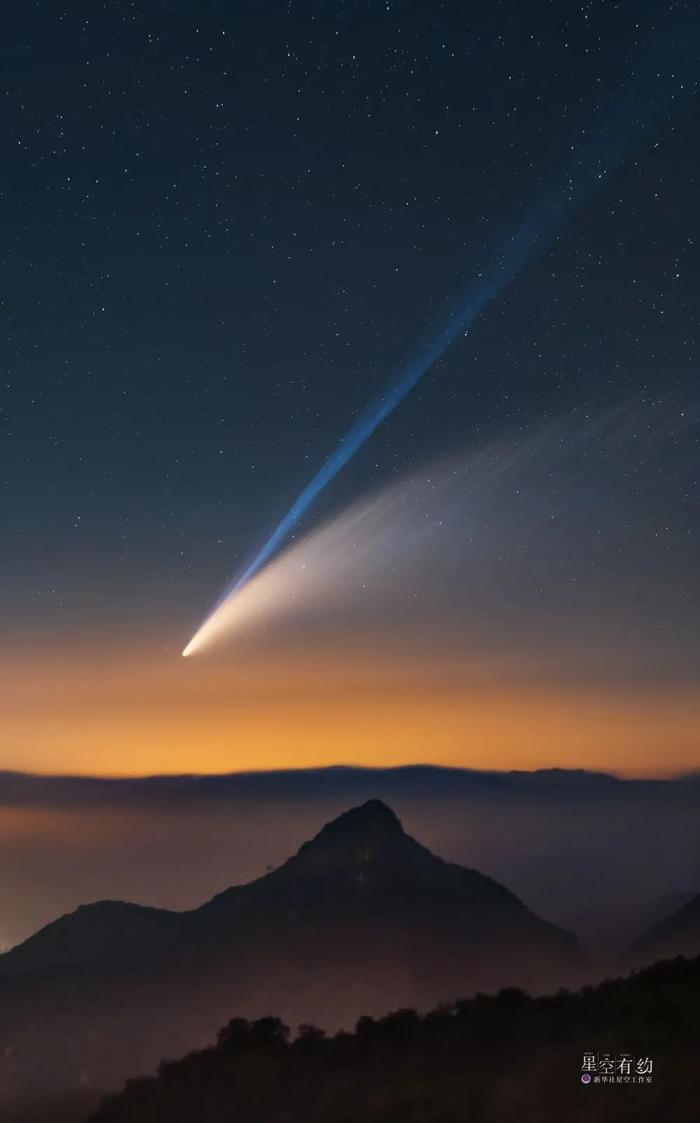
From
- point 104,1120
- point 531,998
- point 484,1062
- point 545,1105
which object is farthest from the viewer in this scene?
point 104,1120

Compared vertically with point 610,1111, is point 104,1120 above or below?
below

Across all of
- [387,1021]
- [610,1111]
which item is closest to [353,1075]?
[387,1021]

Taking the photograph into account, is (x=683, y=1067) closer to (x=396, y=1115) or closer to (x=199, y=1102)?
(x=396, y=1115)

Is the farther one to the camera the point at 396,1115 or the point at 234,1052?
the point at 234,1052

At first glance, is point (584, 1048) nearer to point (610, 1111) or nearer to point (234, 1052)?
point (610, 1111)

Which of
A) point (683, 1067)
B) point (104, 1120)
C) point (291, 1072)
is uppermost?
point (683, 1067)

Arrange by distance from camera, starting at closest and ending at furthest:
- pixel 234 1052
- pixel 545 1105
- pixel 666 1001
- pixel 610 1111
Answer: pixel 610 1111
pixel 545 1105
pixel 666 1001
pixel 234 1052

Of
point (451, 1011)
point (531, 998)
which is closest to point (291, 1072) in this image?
point (451, 1011)
